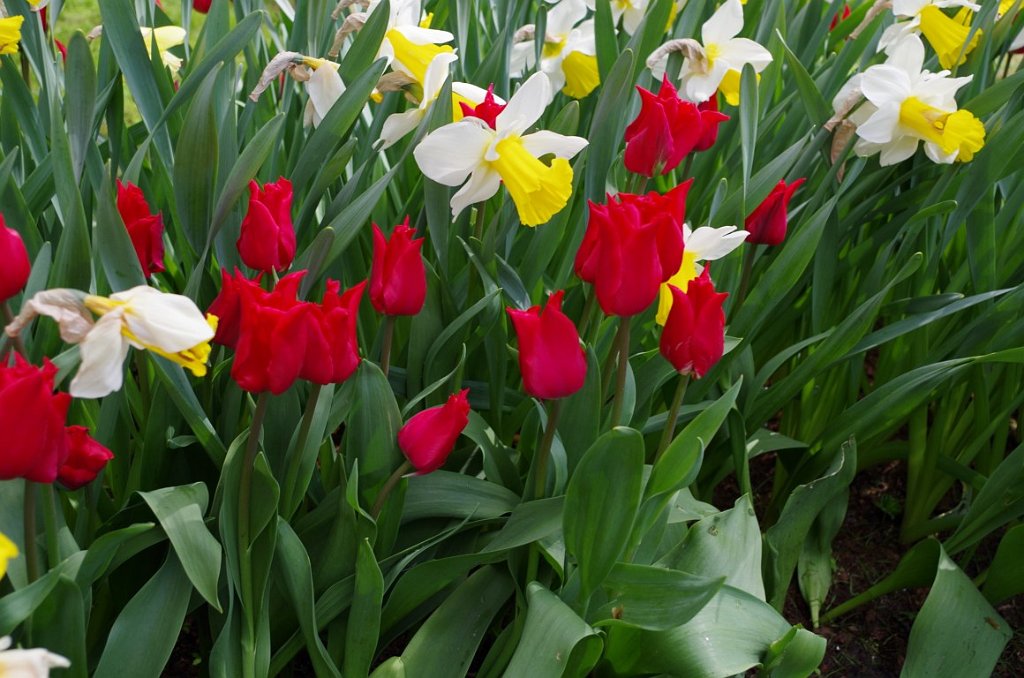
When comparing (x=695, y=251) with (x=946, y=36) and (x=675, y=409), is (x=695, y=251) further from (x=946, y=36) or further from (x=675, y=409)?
(x=946, y=36)

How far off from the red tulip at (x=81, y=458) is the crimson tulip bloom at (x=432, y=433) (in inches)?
11.1

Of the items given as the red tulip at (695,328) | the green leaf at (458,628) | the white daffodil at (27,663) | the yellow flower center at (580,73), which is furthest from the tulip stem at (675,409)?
the yellow flower center at (580,73)

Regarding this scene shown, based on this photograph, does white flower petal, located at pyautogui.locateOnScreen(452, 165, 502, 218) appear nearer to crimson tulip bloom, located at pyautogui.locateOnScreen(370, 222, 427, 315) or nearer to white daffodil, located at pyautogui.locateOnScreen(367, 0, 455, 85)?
crimson tulip bloom, located at pyautogui.locateOnScreen(370, 222, 427, 315)

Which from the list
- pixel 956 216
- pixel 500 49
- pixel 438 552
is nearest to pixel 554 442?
pixel 438 552

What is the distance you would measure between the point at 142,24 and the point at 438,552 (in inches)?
40.9

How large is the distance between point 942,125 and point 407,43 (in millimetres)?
722

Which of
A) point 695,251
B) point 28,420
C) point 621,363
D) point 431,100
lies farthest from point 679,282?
point 28,420

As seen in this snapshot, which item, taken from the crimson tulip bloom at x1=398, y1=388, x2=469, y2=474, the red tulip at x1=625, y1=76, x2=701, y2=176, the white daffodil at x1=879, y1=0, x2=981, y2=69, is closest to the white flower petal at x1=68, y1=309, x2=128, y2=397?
the crimson tulip bloom at x1=398, y1=388, x2=469, y2=474

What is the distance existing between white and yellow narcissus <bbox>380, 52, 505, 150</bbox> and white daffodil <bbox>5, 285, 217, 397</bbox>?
0.53m

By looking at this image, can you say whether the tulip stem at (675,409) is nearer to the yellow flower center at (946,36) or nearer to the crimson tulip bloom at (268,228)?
the crimson tulip bloom at (268,228)

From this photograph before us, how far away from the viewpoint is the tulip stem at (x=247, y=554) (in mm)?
944

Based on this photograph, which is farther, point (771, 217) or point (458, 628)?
point (771, 217)

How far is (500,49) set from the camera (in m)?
1.49

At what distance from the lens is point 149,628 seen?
1.00m
